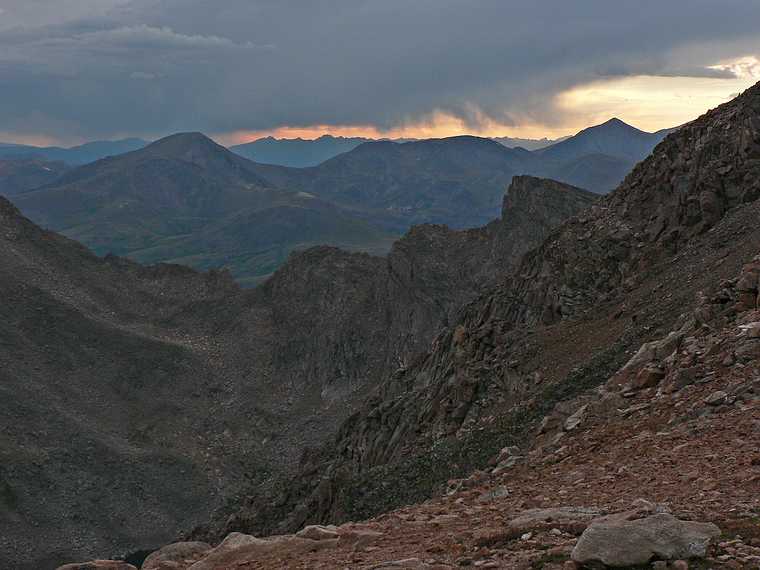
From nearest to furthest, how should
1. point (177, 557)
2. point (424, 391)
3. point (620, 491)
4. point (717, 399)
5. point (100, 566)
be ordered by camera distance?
point (620, 491) < point (717, 399) < point (100, 566) < point (177, 557) < point (424, 391)

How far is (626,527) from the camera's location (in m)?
11.8

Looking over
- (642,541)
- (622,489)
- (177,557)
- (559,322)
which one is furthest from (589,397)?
(559,322)

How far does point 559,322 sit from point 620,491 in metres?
25.9

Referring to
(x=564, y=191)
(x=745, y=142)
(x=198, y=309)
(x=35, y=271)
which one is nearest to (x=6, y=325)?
(x=35, y=271)

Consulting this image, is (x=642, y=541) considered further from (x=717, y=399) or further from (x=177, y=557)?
(x=177, y=557)

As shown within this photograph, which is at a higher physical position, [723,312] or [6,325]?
[723,312]

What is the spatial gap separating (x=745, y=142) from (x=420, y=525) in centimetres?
3508

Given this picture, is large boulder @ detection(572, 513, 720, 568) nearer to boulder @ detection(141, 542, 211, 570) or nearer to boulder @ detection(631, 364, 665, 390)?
boulder @ detection(631, 364, 665, 390)

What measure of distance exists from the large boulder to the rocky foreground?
0.07ft

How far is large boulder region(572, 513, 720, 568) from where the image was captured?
1133 centimetres

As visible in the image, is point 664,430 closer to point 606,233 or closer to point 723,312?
point 723,312

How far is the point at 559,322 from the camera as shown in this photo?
41625 millimetres

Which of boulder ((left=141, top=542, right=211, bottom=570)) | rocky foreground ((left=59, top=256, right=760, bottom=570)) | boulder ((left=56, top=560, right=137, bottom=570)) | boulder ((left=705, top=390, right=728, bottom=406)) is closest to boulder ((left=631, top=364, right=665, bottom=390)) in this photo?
rocky foreground ((left=59, top=256, right=760, bottom=570))

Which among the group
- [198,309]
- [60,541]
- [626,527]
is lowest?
[60,541]
